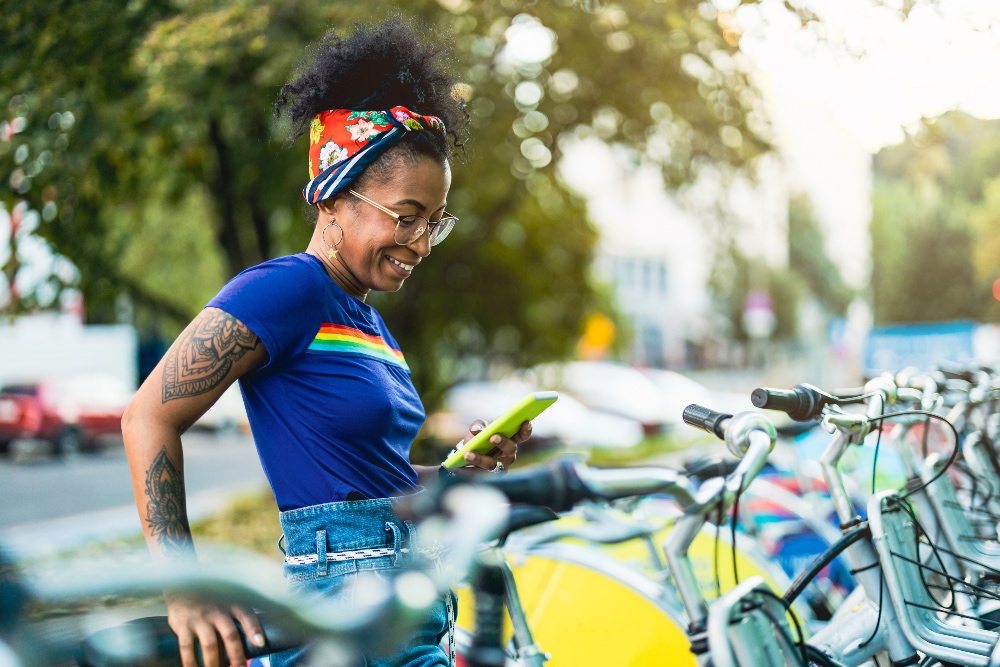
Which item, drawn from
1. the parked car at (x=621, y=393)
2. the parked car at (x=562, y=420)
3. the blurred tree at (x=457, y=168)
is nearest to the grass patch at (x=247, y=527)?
the blurred tree at (x=457, y=168)

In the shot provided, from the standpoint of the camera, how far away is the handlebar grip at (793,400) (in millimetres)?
1794

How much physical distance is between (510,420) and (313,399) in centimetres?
39

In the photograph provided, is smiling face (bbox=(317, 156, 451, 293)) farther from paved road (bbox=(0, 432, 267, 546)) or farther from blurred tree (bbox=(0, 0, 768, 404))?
paved road (bbox=(0, 432, 267, 546))

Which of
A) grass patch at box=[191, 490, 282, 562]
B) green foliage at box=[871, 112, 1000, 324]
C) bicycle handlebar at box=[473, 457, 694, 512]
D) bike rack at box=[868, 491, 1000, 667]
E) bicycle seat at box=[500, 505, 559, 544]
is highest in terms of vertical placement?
bicycle handlebar at box=[473, 457, 694, 512]

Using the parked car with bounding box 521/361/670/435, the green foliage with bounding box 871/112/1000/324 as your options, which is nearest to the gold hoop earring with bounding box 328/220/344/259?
the parked car with bounding box 521/361/670/435

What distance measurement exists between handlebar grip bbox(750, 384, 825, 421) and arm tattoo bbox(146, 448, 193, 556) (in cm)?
104

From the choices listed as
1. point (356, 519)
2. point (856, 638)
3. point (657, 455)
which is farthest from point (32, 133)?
point (657, 455)

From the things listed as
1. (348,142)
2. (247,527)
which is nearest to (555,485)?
(348,142)

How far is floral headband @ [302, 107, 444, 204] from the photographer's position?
1.84m

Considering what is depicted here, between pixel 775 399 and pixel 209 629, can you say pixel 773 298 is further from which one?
pixel 209 629

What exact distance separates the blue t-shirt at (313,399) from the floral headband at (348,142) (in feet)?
0.61

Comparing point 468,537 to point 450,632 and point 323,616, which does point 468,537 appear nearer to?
point 323,616

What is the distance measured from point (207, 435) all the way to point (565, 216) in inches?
576

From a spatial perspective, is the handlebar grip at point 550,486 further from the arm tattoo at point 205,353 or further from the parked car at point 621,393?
the parked car at point 621,393
